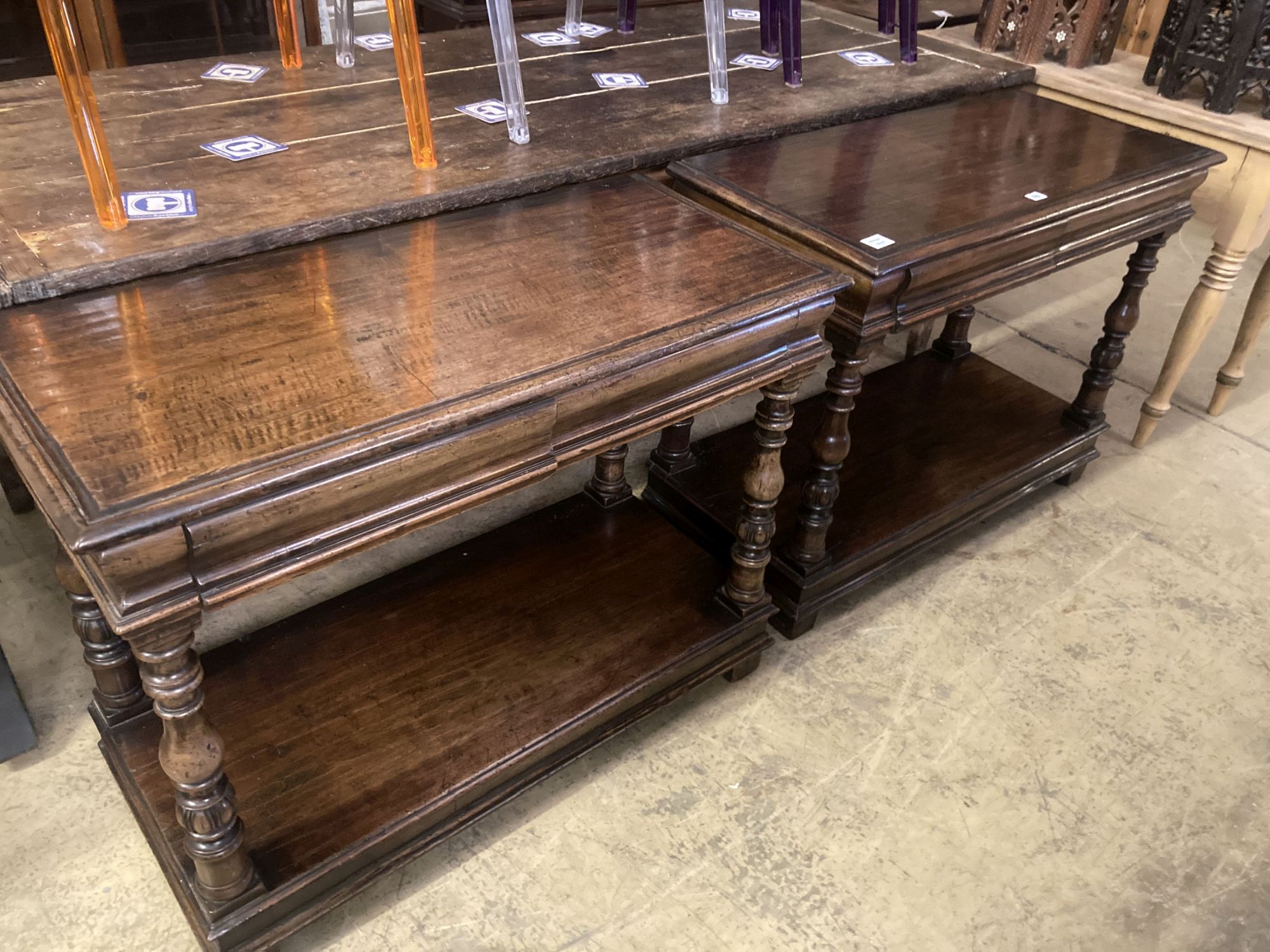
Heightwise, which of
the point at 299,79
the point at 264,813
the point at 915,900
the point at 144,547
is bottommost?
the point at 915,900

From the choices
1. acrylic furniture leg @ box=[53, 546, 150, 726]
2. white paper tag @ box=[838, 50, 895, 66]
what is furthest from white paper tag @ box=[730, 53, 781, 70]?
acrylic furniture leg @ box=[53, 546, 150, 726]

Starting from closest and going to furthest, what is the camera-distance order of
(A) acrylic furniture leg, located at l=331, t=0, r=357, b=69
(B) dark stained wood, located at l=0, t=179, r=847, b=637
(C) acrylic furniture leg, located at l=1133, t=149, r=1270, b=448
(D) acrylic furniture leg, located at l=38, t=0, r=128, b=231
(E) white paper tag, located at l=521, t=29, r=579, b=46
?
(B) dark stained wood, located at l=0, t=179, r=847, b=637
(D) acrylic furniture leg, located at l=38, t=0, r=128, b=231
(A) acrylic furniture leg, located at l=331, t=0, r=357, b=69
(C) acrylic furniture leg, located at l=1133, t=149, r=1270, b=448
(E) white paper tag, located at l=521, t=29, r=579, b=46

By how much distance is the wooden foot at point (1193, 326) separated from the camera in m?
2.38

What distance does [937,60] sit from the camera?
8.02 ft

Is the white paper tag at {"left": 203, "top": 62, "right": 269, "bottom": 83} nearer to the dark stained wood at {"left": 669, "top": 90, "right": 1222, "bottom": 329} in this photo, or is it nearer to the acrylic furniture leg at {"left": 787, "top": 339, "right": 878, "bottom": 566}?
the dark stained wood at {"left": 669, "top": 90, "right": 1222, "bottom": 329}

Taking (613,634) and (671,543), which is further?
(671,543)

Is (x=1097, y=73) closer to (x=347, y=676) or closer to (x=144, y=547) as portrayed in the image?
(x=347, y=676)

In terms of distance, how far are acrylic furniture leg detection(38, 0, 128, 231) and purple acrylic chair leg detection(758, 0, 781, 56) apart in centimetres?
145

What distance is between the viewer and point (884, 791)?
175 cm

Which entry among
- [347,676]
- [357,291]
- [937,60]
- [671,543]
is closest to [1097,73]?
[937,60]

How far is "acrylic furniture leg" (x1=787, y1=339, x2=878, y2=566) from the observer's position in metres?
1.69

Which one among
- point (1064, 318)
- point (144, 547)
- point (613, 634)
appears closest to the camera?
point (144, 547)

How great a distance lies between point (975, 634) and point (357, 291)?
1.45 metres

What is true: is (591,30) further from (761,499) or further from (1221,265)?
(1221,265)
